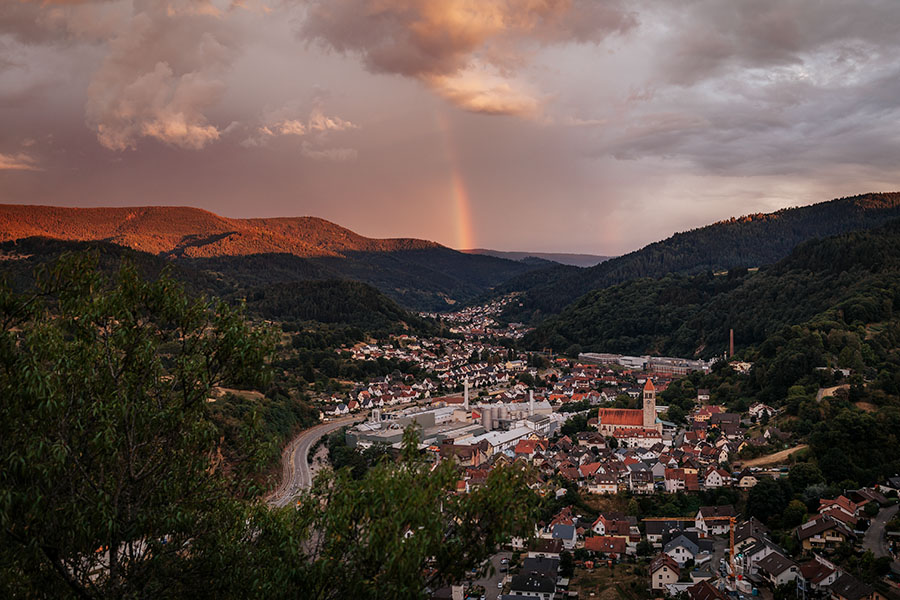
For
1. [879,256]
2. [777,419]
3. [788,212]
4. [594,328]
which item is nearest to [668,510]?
[777,419]

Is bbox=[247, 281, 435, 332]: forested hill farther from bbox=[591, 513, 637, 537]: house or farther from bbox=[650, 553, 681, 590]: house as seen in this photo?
bbox=[650, 553, 681, 590]: house

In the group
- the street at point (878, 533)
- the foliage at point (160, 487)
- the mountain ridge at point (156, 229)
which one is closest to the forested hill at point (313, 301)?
the mountain ridge at point (156, 229)

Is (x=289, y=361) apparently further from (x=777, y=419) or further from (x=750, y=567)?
(x=750, y=567)

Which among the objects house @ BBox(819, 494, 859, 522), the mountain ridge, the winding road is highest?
the mountain ridge

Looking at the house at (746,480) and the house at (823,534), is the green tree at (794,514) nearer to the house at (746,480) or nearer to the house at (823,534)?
the house at (823,534)

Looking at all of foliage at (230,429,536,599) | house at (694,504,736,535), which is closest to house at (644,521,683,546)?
house at (694,504,736,535)

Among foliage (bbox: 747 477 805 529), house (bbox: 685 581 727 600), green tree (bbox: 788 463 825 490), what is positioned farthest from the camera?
green tree (bbox: 788 463 825 490)
